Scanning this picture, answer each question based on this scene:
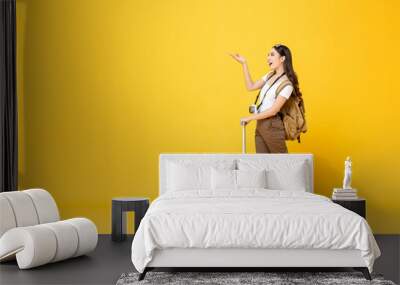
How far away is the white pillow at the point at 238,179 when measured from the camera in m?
6.17

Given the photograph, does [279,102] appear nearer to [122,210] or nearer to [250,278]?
[122,210]

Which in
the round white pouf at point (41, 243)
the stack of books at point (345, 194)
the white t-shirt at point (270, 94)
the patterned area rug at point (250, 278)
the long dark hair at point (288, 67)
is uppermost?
the long dark hair at point (288, 67)

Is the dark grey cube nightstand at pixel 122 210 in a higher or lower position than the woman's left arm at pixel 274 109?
lower

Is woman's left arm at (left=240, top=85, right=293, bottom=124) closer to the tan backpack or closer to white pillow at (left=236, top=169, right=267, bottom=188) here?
the tan backpack

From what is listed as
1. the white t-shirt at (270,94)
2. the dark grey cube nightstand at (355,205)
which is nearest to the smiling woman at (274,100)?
the white t-shirt at (270,94)

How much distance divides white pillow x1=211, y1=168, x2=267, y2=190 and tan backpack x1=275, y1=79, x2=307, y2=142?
58 cm

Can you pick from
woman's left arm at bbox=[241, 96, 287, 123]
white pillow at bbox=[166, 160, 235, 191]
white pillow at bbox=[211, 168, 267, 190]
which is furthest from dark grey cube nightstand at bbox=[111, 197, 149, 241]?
woman's left arm at bbox=[241, 96, 287, 123]

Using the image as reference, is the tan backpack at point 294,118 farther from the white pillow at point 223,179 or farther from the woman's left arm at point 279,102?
the white pillow at point 223,179

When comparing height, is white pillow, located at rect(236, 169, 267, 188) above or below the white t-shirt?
below

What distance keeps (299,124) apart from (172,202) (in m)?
1.94

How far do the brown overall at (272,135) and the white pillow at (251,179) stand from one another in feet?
1.62

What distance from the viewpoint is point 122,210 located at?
6.47m

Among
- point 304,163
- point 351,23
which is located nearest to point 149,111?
point 304,163

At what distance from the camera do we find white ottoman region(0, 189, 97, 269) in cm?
504
